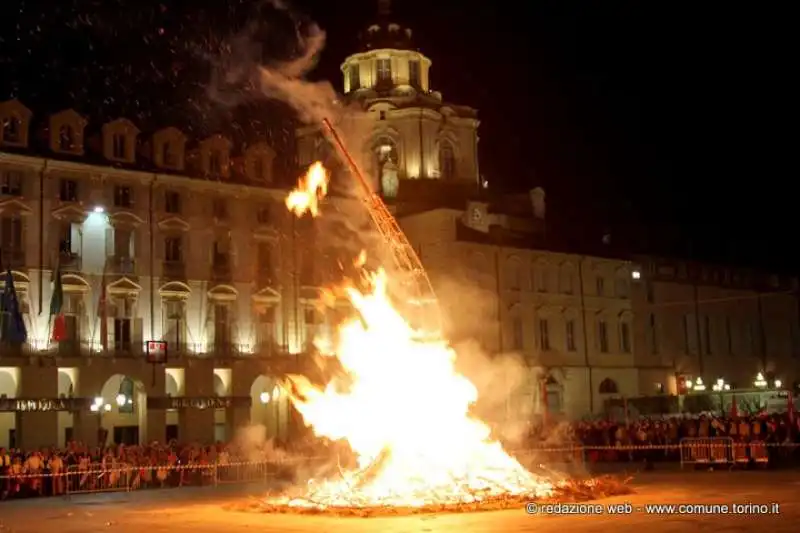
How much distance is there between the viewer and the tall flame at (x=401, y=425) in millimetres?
26453

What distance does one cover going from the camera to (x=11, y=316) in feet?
153

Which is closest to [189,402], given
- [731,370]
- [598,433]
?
[598,433]

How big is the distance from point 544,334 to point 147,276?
27221mm

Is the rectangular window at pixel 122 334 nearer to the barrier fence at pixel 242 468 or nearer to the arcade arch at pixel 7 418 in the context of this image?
the arcade arch at pixel 7 418

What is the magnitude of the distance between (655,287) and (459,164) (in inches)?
679

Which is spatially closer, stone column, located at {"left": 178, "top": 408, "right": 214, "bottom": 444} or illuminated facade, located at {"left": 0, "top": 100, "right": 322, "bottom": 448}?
illuminated facade, located at {"left": 0, "top": 100, "right": 322, "bottom": 448}

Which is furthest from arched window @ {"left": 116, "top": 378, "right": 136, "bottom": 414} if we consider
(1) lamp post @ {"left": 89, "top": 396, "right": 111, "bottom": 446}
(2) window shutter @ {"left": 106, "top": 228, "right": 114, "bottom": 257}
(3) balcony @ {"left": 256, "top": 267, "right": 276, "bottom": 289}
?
(3) balcony @ {"left": 256, "top": 267, "right": 276, "bottom": 289}

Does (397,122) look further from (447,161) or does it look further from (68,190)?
(68,190)

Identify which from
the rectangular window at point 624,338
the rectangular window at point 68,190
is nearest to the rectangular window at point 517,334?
the rectangular window at point 624,338

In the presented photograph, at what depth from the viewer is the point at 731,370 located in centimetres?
8256

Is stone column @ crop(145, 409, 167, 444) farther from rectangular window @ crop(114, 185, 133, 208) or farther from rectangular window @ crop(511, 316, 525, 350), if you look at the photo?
rectangular window @ crop(511, 316, 525, 350)

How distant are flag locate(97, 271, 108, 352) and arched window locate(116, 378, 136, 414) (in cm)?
393

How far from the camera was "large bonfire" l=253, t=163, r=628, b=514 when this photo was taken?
2619 centimetres

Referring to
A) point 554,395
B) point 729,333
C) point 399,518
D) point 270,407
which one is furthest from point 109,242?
point 729,333
